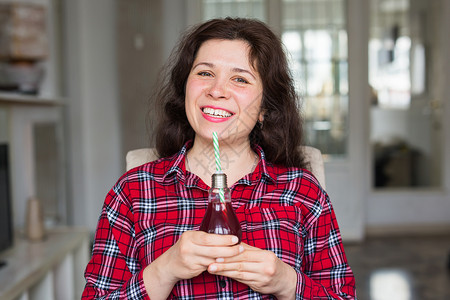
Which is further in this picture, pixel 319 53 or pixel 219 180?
pixel 319 53

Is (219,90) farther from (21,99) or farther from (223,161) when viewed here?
(21,99)

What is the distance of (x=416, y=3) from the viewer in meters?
4.39

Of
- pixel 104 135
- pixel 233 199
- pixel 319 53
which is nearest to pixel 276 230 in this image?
pixel 233 199

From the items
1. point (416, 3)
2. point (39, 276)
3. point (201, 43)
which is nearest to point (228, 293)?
point (201, 43)

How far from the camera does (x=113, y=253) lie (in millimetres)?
1134

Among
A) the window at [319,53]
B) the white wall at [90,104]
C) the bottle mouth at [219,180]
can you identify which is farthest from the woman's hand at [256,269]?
the window at [319,53]

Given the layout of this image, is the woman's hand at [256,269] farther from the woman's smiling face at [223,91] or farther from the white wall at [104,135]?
the white wall at [104,135]

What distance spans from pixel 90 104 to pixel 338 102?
200cm

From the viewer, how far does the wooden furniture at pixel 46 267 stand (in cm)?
189

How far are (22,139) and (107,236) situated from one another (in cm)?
199

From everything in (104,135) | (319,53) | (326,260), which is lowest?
(326,260)

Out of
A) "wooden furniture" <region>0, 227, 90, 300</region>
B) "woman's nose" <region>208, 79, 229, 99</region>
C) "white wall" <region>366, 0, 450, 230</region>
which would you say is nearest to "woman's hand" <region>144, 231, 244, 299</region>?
"woman's nose" <region>208, 79, 229, 99</region>

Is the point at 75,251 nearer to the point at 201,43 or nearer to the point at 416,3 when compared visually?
the point at 201,43

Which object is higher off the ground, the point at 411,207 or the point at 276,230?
the point at 276,230
